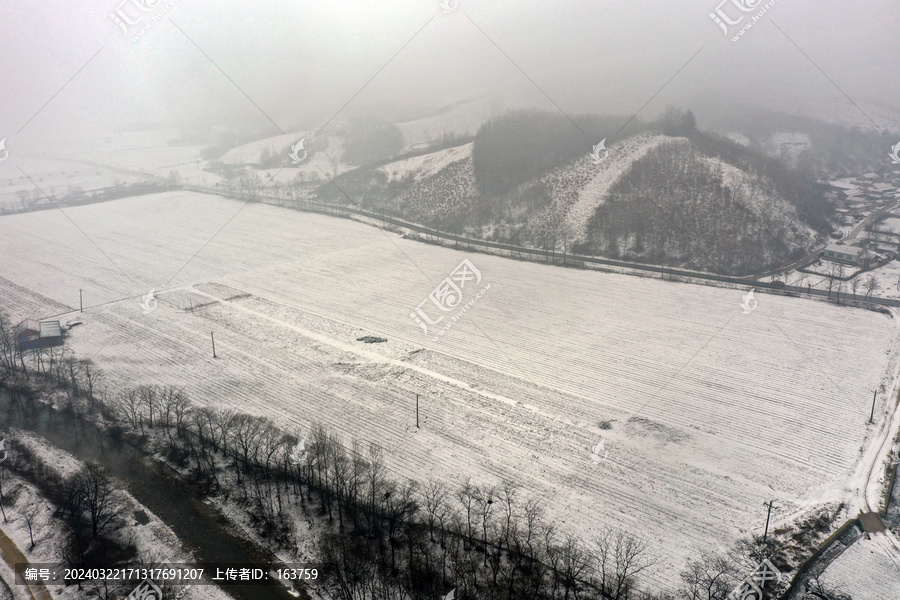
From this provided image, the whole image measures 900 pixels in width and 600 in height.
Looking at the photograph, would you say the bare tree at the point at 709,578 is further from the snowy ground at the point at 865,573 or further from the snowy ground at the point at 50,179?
the snowy ground at the point at 50,179

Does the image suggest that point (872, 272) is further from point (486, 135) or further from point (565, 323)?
point (486, 135)

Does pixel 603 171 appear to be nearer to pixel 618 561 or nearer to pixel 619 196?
pixel 619 196

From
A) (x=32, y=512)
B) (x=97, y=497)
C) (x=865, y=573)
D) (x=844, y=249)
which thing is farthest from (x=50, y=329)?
(x=844, y=249)

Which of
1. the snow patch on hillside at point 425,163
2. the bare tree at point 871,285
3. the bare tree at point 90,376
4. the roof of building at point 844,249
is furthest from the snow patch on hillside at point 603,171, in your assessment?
the bare tree at point 90,376

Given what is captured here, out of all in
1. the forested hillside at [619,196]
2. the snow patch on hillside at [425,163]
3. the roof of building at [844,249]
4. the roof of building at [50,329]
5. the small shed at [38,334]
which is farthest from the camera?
the snow patch on hillside at [425,163]

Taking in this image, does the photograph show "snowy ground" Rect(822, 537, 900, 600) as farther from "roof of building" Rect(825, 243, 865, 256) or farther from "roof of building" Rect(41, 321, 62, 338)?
"roof of building" Rect(41, 321, 62, 338)
